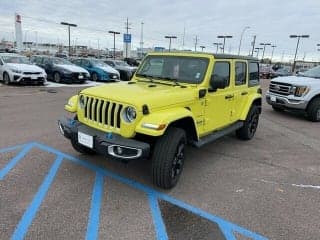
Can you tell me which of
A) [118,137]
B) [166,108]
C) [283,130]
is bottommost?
[283,130]

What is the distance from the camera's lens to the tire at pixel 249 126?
685cm

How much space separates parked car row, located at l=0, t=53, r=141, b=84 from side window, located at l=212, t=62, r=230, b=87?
20.7 feet

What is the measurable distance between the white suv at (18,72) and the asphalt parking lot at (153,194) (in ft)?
29.8

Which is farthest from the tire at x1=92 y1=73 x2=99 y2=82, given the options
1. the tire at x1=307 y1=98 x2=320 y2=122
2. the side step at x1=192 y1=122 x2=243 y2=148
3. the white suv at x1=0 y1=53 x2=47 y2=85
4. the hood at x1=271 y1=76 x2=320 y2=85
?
the side step at x1=192 y1=122 x2=243 y2=148

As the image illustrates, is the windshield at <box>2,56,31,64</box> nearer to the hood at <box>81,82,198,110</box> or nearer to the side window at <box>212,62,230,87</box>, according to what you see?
the hood at <box>81,82,198,110</box>

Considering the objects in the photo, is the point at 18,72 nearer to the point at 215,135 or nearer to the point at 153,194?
the point at 215,135

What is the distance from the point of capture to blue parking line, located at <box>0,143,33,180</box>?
451 cm

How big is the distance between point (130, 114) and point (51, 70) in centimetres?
1544

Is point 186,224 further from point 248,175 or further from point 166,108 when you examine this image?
point 248,175

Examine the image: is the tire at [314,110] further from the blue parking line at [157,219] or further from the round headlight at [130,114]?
the round headlight at [130,114]

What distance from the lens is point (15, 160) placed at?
498cm

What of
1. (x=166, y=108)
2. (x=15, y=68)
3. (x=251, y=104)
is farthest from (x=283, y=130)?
(x=15, y=68)

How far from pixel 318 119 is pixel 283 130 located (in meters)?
2.45

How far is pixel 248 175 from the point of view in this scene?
5.03 m
